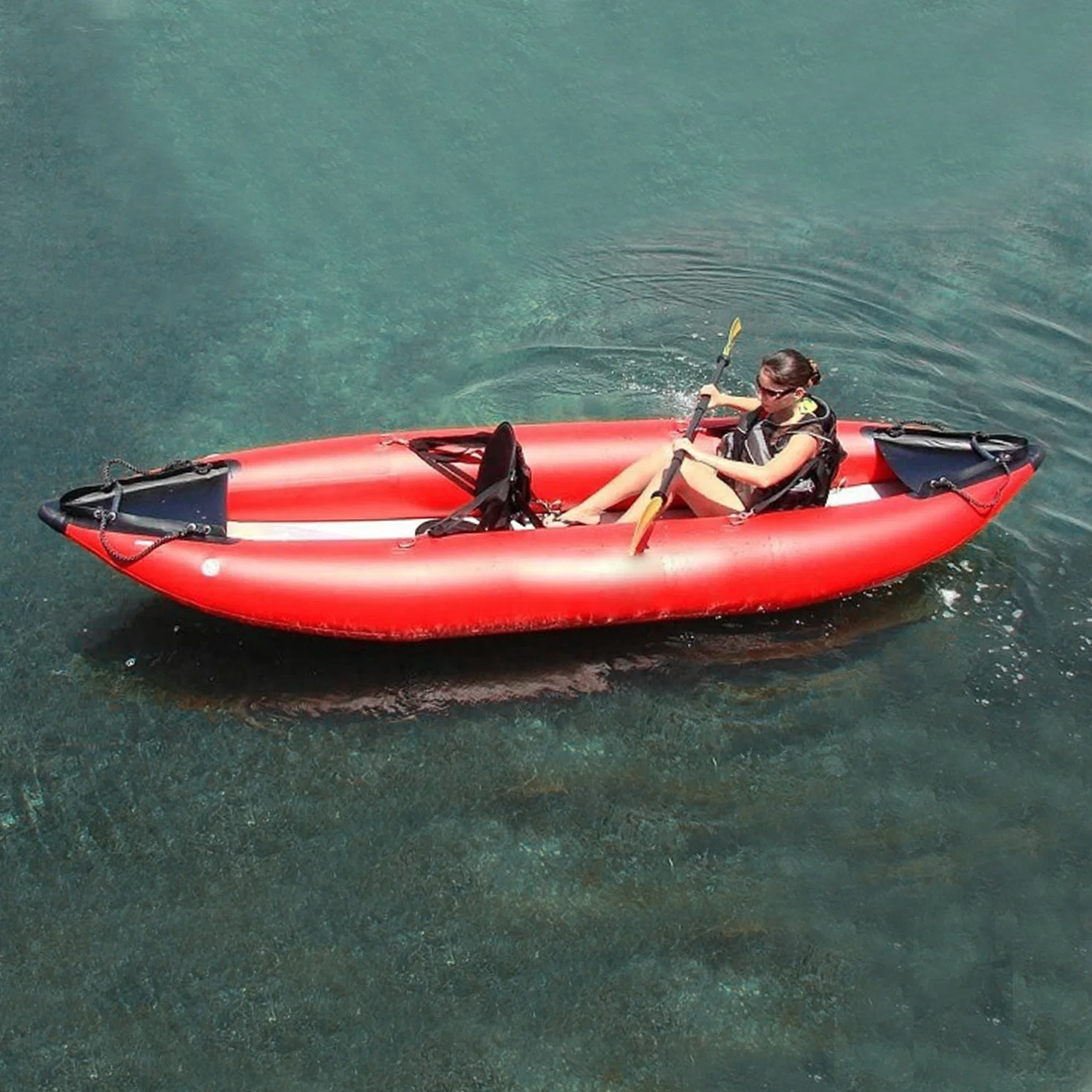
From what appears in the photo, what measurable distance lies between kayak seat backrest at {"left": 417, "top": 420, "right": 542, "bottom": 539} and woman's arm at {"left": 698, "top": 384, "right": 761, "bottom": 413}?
35.5 inches

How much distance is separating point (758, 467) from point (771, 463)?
2.3 inches

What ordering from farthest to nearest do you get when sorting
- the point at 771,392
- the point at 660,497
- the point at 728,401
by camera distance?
the point at 728,401
the point at 771,392
the point at 660,497

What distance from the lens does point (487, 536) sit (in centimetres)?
555

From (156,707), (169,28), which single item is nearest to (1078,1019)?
(156,707)

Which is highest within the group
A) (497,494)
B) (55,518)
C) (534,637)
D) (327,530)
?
(497,494)

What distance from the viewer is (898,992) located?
4.60m

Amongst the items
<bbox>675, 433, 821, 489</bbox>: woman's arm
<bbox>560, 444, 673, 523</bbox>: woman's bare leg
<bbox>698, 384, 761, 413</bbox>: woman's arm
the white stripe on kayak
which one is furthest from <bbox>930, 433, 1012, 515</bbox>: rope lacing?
<bbox>560, 444, 673, 523</bbox>: woman's bare leg

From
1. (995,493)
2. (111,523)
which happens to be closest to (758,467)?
(995,493)

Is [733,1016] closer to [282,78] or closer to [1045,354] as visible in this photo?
[1045,354]

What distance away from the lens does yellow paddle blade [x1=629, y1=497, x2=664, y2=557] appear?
5402mm

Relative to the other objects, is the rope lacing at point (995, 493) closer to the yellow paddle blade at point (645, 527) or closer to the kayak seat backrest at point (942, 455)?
the kayak seat backrest at point (942, 455)

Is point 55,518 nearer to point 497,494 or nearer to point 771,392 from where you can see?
point 497,494

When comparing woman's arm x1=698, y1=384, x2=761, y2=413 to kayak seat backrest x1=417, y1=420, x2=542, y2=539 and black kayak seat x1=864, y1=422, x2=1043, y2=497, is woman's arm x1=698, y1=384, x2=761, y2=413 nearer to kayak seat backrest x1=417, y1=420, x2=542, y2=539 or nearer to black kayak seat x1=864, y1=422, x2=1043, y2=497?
black kayak seat x1=864, y1=422, x2=1043, y2=497

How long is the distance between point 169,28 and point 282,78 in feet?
3.22
